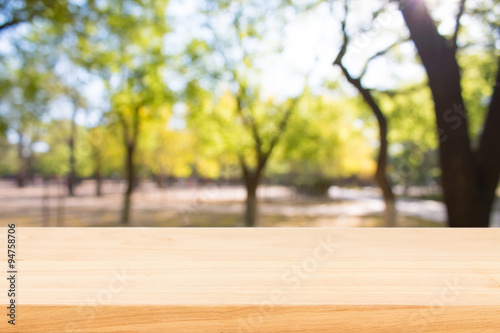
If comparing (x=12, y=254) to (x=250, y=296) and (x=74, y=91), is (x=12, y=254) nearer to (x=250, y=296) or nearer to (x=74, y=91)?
(x=250, y=296)

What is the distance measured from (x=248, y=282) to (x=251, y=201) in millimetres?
7388

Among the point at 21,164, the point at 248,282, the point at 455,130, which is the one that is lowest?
the point at 21,164

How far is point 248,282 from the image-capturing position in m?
0.46

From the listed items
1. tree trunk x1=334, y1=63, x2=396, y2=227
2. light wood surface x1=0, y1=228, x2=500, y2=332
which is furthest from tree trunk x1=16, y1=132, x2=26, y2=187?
light wood surface x1=0, y1=228, x2=500, y2=332

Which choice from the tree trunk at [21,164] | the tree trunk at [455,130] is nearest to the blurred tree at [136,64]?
the tree trunk at [21,164]

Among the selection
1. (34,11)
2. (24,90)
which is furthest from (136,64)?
(34,11)

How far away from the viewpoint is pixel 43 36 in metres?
5.96

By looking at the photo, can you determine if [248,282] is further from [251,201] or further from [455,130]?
[251,201]

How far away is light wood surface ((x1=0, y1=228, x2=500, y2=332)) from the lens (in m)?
0.39

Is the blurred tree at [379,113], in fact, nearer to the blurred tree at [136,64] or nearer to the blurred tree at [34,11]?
the blurred tree at [34,11]

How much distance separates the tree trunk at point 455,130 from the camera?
5.65 ft

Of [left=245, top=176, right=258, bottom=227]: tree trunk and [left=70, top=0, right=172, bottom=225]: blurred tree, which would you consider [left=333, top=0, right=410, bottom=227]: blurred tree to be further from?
[left=70, top=0, right=172, bottom=225]: blurred tree

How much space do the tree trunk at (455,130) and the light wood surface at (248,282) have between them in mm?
1303

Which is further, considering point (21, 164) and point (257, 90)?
point (21, 164)
